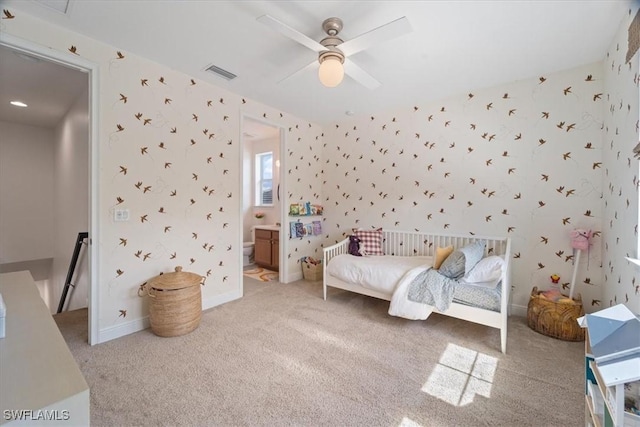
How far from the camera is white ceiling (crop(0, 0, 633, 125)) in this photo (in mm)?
1788

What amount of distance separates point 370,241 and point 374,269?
81 cm

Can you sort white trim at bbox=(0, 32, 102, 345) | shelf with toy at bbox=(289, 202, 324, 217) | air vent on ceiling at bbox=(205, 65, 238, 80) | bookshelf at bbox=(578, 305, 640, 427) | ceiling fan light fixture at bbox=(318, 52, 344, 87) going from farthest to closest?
1. shelf with toy at bbox=(289, 202, 324, 217)
2. air vent on ceiling at bbox=(205, 65, 238, 80)
3. white trim at bbox=(0, 32, 102, 345)
4. ceiling fan light fixture at bbox=(318, 52, 344, 87)
5. bookshelf at bbox=(578, 305, 640, 427)

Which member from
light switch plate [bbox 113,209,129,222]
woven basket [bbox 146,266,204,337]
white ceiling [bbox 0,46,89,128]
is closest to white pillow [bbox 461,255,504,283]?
woven basket [bbox 146,266,204,337]

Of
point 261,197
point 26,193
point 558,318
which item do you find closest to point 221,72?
point 261,197

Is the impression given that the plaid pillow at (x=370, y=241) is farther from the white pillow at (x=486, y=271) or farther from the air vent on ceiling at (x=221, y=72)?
the air vent on ceiling at (x=221, y=72)

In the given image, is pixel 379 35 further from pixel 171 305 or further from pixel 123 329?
pixel 123 329

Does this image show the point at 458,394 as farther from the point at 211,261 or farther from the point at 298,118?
the point at 298,118

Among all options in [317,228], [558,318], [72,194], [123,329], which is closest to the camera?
[558,318]

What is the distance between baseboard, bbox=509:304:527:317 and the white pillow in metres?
0.85

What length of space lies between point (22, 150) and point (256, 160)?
385 cm

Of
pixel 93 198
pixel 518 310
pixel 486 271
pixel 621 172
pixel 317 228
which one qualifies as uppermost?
pixel 621 172

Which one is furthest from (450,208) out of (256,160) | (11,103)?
(11,103)

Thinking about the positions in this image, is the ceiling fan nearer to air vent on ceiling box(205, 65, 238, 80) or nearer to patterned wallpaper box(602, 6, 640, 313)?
air vent on ceiling box(205, 65, 238, 80)

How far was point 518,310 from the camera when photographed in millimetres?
2830
